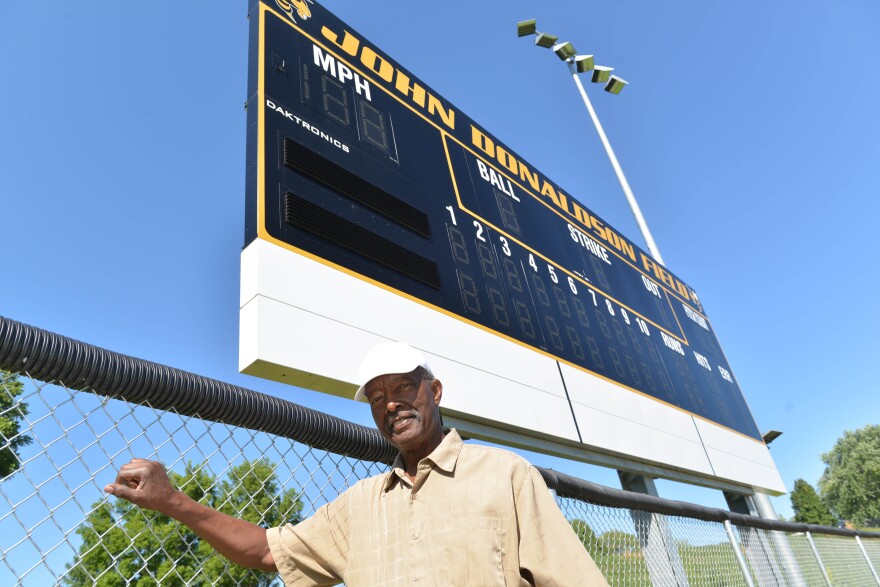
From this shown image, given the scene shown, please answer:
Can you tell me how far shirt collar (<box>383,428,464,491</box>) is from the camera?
119 centimetres

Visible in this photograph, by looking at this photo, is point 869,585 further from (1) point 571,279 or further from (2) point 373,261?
(2) point 373,261

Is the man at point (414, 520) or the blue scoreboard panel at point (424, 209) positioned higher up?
the blue scoreboard panel at point (424, 209)

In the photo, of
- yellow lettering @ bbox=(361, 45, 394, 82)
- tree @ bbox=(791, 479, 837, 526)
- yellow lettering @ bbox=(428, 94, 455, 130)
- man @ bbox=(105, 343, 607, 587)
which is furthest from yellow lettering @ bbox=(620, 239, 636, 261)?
tree @ bbox=(791, 479, 837, 526)

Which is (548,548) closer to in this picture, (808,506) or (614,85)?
(614,85)

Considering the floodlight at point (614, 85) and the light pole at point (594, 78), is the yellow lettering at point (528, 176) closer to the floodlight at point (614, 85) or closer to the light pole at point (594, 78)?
the light pole at point (594, 78)

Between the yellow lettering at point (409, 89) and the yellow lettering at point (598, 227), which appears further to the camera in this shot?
the yellow lettering at point (598, 227)

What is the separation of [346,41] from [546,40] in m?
9.16

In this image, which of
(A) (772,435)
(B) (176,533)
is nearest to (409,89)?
(B) (176,533)

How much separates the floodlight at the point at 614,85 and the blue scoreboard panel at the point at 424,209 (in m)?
6.53

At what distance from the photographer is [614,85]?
1357 centimetres

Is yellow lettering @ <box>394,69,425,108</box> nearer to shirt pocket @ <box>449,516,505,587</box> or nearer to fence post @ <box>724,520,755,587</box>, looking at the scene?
fence post @ <box>724,520,755,587</box>

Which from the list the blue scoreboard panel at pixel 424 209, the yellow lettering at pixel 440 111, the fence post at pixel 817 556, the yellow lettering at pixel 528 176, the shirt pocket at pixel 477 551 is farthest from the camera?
the yellow lettering at pixel 528 176

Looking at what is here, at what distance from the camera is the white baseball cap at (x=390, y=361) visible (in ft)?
4.27

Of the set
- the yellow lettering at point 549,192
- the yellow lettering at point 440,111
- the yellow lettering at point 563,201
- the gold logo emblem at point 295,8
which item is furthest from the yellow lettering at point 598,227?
the gold logo emblem at point 295,8
